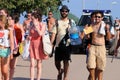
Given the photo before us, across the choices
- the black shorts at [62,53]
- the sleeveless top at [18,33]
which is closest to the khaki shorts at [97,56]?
the black shorts at [62,53]

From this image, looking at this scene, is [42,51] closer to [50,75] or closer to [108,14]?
[50,75]

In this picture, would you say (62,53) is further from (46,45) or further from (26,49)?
(26,49)

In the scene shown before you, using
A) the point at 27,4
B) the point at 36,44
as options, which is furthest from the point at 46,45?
the point at 27,4

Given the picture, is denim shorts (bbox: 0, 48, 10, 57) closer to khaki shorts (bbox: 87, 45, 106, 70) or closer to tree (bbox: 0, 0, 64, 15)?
khaki shorts (bbox: 87, 45, 106, 70)

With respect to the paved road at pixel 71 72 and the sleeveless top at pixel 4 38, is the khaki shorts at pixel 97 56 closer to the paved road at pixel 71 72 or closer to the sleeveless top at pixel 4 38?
the sleeveless top at pixel 4 38

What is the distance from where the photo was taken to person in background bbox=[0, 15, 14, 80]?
11.0 metres

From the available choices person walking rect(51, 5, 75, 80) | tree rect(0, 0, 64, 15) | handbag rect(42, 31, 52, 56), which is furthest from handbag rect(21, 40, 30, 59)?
tree rect(0, 0, 64, 15)

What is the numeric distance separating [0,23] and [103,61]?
2264mm

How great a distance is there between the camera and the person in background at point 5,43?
36.0 ft

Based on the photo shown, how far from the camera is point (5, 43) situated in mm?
11016

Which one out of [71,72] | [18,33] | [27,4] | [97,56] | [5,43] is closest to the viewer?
[97,56]

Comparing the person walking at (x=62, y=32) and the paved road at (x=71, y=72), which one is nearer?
the person walking at (x=62, y=32)

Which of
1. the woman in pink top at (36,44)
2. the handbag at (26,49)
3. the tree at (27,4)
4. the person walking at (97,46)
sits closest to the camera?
the person walking at (97,46)

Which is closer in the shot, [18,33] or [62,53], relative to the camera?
[18,33]
